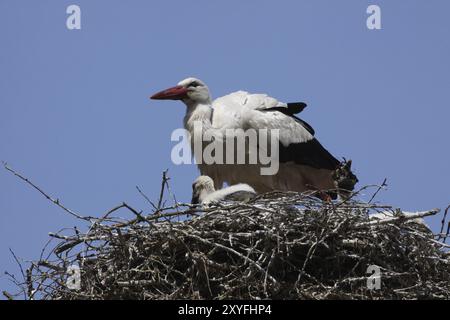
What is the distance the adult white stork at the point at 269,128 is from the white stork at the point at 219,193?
81 cm

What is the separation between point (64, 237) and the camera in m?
7.41

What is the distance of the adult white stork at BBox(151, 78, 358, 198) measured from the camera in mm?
9680

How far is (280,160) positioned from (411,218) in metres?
2.85

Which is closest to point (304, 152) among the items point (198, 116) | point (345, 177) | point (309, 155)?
point (309, 155)

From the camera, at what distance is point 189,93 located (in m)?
9.76

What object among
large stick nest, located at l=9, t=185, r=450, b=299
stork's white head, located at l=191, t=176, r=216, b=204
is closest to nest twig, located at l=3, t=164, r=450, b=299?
large stick nest, located at l=9, t=185, r=450, b=299

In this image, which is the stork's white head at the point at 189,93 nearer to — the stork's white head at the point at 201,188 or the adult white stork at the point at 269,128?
the adult white stork at the point at 269,128

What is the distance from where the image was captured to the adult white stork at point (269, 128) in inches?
381

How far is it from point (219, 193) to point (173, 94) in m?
1.81

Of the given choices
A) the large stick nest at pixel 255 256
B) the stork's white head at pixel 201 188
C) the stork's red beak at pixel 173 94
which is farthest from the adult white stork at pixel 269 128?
the large stick nest at pixel 255 256

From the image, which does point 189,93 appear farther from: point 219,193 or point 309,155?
point 219,193
